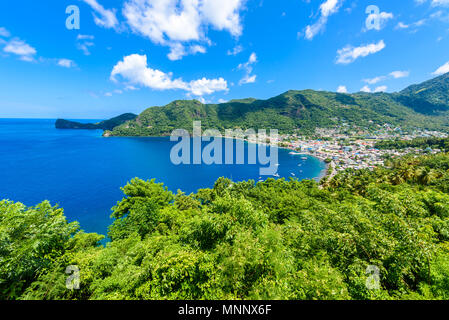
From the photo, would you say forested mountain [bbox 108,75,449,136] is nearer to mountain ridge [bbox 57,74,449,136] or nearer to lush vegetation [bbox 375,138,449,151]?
mountain ridge [bbox 57,74,449,136]

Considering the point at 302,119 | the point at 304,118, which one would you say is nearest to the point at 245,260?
the point at 302,119

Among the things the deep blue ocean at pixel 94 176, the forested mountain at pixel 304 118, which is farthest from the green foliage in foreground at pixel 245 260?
the forested mountain at pixel 304 118

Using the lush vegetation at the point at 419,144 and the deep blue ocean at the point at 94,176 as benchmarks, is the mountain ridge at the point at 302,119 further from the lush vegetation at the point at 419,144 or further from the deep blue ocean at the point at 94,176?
the deep blue ocean at the point at 94,176

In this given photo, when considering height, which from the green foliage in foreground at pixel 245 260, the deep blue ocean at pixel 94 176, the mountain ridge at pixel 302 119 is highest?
the mountain ridge at pixel 302 119

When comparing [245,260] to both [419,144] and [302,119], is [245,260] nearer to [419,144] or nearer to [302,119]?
[419,144]

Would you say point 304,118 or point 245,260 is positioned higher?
point 304,118

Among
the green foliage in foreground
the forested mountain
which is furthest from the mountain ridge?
the green foliage in foreground

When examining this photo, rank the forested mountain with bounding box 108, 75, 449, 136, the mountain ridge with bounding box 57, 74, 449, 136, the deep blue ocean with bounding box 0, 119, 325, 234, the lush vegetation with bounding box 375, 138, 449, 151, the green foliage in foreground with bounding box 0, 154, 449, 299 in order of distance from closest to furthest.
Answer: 1. the green foliage in foreground with bounding box 0, 154, 449, 299
2. the deep blue ocean with bounding box 0, 119, 325, 234
3. the lush vegetation with bounding box 375, 138, 449, 151
4. the mountain ridge with bounding box 57, 74, 449, 136
5. the forested mountain with bounding box 108, 75, 449, 136

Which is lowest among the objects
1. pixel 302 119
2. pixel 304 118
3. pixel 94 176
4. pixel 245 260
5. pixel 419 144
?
pixel 94 176

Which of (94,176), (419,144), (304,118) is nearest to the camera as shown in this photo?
(94,176)

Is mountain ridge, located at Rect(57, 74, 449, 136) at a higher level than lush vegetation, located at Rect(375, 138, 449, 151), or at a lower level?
higher

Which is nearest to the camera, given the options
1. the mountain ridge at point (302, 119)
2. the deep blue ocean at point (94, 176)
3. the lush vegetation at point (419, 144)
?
the deep blue ocean at point (94, 176)

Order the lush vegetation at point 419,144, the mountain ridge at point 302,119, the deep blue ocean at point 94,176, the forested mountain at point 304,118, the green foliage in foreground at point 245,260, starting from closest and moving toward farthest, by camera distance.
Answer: the green foliage in foreground at point 245,260, the deep blue ocean at point 94,176, the lush vegetation at point 419,144, the mountain ridge at point 302,119, the forested mountain at point 304,118

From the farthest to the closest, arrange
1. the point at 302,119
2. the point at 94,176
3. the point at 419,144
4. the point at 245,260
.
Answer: the point at 302,119 < the point at 419,144 < the point at 94,176 < the point at 245,260
